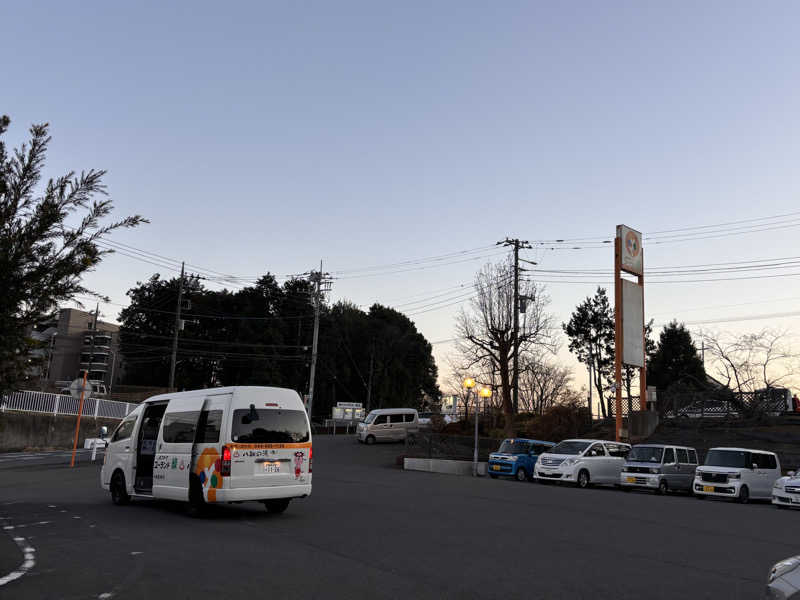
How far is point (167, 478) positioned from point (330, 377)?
2468 inches

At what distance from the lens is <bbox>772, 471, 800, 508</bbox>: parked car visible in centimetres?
2012

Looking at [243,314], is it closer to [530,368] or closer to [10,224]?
[530,368]

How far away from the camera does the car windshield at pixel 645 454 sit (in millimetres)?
24422

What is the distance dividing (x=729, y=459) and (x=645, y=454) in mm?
2805

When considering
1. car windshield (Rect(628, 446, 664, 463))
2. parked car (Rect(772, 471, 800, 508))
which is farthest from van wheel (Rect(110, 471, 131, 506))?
parked car (Rect(772, 471, 800, 508))

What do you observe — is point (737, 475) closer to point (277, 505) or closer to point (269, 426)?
point (277, 505)

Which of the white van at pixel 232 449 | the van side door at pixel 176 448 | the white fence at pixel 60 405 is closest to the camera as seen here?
the white van at pixel 232 449

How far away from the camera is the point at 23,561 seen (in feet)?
27.5

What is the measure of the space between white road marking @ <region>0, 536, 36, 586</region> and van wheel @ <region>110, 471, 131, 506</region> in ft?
15.3

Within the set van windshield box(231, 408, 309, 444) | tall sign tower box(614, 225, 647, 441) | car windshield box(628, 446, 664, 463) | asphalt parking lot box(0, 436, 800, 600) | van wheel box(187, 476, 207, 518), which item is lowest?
asphalt parking lot box(0, 436, 800, 600)

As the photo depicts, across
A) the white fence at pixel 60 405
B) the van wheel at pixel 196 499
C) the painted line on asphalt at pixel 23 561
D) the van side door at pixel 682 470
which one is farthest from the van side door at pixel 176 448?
the white fence at pixel 60 405

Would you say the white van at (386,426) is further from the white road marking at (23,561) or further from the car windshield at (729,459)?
the white road marking at (23,561)

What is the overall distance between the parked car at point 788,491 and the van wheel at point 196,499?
16.5 meters

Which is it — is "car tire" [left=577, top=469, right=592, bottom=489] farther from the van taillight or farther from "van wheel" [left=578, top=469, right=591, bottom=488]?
the van taillight
